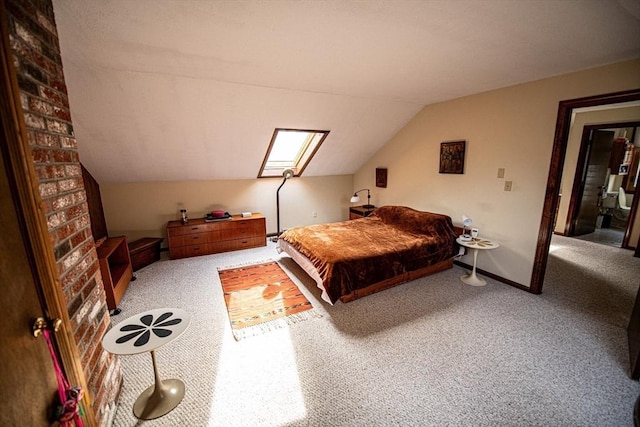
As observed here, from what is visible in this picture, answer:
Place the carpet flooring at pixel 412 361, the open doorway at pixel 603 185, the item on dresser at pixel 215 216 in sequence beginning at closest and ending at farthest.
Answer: the carpet flooring at pixel 412 361
the item on dresser at pixel 215 216
the open doorway at pixel 603 185

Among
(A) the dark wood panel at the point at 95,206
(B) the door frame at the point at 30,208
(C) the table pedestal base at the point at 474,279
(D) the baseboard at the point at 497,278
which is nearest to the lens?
(B) the door frame at the point at 30,208

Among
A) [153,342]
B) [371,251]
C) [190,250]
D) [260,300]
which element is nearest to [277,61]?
[371,251]

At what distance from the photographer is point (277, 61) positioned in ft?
7.01

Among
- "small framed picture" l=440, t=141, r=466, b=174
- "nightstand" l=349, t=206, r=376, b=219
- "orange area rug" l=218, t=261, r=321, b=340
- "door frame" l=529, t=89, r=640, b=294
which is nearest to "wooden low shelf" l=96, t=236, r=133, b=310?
"orange area rug" l=218, t=261, r=321, b=340

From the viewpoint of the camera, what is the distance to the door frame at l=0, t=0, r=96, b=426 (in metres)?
0.92

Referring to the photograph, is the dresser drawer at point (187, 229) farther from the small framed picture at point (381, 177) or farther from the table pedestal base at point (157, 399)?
the small framed picture at point (381, 177)

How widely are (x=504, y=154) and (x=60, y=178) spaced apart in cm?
390

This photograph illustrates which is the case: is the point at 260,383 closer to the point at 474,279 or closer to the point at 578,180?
the point at 474,279

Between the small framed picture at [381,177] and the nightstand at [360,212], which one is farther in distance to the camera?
the nightstand at [360,212]

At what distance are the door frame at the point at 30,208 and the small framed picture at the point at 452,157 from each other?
3922 mm

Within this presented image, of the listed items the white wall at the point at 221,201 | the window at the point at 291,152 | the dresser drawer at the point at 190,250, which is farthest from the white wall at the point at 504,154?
the dresser drawer at the point at 190,250

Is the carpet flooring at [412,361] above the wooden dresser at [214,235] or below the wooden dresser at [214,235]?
below

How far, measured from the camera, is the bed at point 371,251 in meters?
2.64

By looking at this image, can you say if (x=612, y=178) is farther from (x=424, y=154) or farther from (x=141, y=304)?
(x=141, y=304)
